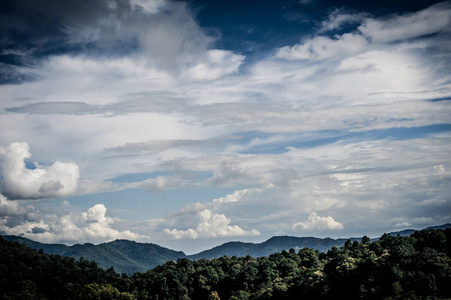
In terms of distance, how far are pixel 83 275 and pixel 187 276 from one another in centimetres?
4960

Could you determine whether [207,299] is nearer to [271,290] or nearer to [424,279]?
[271,290]

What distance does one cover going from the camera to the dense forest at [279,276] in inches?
4149

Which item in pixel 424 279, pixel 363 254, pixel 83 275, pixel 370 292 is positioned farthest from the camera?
pixel 83 275

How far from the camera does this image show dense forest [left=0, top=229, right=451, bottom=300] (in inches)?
4149

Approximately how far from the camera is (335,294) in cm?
11700

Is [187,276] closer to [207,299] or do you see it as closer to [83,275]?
[207,299]

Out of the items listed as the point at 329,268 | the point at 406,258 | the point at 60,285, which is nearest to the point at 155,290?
the point at 60,285

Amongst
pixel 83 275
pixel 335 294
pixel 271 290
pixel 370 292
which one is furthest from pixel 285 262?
pixel 83 275

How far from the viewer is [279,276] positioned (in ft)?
495

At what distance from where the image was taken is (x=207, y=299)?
154000 mm

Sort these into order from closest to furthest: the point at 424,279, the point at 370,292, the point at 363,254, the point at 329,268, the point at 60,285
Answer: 1. the point at 424,279
2. the point at 370,292
3. the point at 329,268
4. the point at 363,254
5. the point at 60,285

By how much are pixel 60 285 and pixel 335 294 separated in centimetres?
10636

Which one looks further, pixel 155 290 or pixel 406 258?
pixel 155 290

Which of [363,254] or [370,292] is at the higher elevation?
[363,254]
